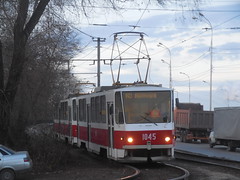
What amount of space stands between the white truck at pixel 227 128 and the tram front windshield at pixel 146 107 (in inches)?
588

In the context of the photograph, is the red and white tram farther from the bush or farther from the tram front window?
the bush

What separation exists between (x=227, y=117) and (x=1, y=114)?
18691 millimetres

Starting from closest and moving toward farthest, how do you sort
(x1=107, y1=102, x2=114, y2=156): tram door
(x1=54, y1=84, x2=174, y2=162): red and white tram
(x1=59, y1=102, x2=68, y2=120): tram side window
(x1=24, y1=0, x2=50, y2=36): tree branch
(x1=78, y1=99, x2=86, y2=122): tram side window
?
(x1=54, y1=84, x2=174, y2=162): red and white tram < (x1=107, y1=102, x2=114, y2=156): tram door < (x1=24, y1=0, x2=50, y2=36): tree branch < (x1=78, y1=99, x2=86, y2=122): tram side window < (x1=59, y1=102, x2=68, y2=120): tram side window

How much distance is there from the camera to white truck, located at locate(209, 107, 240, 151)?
29.9 m

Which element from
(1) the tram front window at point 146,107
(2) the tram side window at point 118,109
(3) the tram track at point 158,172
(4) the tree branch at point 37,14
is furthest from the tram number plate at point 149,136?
(4) the tree branch at point 37,14

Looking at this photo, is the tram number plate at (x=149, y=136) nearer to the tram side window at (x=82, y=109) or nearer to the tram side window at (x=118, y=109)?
the tram side window at (x=118, y=109)

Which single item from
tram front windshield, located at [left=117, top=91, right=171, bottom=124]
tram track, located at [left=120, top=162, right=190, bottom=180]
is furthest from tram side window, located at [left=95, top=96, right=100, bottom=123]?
tram front windshield, located at [left=117, top=91, right=171, bottom=124]

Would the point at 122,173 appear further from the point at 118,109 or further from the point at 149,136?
the point at 118,109

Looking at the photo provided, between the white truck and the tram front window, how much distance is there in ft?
48.9

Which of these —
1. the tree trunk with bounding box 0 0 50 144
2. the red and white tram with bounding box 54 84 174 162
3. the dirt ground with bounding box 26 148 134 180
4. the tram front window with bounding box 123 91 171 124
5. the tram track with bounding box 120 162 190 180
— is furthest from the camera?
the tree trunk with bounding box 0 0 50 144

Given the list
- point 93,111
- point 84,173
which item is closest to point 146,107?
point 84,173

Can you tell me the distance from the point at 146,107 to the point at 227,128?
1654cm

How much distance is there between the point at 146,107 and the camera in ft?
51.9

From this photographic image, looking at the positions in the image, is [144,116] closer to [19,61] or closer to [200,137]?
[19,61]
